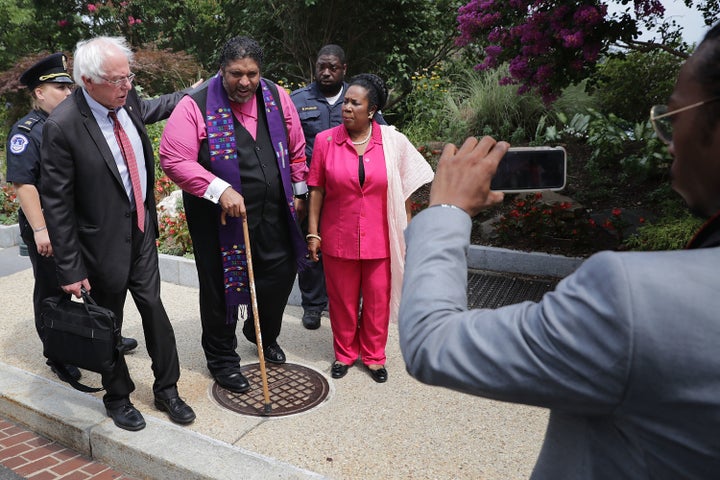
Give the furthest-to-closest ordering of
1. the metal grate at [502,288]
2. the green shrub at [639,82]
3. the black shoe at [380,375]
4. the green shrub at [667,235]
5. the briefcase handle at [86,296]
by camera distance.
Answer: the green shrub at [639,82]
the metal grate at [502,288]
the green shrub at [667,235]
the black shoe at [380,375]
the briefcase handle at [86,296]

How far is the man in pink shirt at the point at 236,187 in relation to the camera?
150 inches

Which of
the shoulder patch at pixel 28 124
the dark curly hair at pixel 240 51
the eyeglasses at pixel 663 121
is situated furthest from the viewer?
the shoulder patch at pixel 28 124

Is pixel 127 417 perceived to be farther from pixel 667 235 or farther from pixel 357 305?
pixel 667 235

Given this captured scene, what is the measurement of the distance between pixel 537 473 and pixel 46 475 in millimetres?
3165

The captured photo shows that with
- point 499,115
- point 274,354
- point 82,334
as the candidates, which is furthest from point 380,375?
point 499,115

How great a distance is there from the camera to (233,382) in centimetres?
424

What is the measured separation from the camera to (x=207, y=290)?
4.19 m

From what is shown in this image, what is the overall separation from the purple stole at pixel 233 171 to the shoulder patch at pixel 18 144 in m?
1.27

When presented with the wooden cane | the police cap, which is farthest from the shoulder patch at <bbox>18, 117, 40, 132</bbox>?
the wooden cane

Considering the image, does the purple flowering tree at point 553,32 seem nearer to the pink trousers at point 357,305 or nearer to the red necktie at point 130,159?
the pink trousers at point 357,305

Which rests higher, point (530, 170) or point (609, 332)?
point (530, 170)

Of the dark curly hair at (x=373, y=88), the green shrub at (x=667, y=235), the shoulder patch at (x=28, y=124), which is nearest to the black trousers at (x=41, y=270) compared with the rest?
the shoulder patch at (x=28, y=124)

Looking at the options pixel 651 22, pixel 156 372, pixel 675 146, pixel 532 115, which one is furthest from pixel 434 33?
pixel 675 146

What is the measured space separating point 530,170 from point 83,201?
9.48 feet
